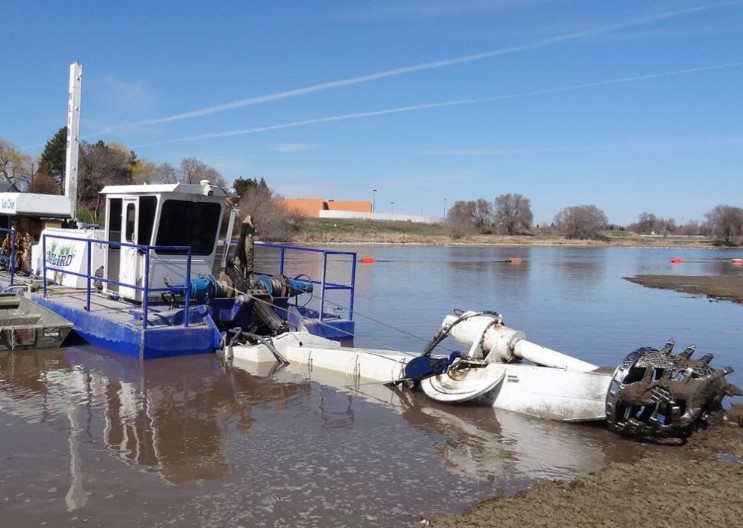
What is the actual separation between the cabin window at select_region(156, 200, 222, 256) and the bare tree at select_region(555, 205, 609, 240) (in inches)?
4344

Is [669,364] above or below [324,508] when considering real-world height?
above

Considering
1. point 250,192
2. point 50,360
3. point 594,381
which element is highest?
point 250,192

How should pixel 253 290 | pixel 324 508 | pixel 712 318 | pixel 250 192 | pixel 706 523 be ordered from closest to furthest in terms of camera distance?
pixel 706 523 < pixel 324 508 < pixel 253 290 < pixel 712 318 < pixel 250 192

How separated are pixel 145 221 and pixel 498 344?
21.3 ft

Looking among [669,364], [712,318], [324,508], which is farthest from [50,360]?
[712,318]

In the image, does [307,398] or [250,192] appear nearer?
[307,398]

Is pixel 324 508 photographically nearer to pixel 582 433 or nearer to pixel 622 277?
pixel 582 433

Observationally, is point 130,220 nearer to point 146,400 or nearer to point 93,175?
point 146,400

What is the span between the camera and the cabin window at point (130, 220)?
38.7 feet

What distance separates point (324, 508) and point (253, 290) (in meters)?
6.64

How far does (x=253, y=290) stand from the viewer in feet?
38.3

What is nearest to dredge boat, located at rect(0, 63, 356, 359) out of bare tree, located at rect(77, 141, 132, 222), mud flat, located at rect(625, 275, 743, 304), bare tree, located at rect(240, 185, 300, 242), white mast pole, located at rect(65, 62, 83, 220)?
white mast pole, located at rect(65, 62, 83, 220)

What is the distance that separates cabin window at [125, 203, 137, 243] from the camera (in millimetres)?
11781

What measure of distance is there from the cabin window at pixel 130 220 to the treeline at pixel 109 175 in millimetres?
40626
